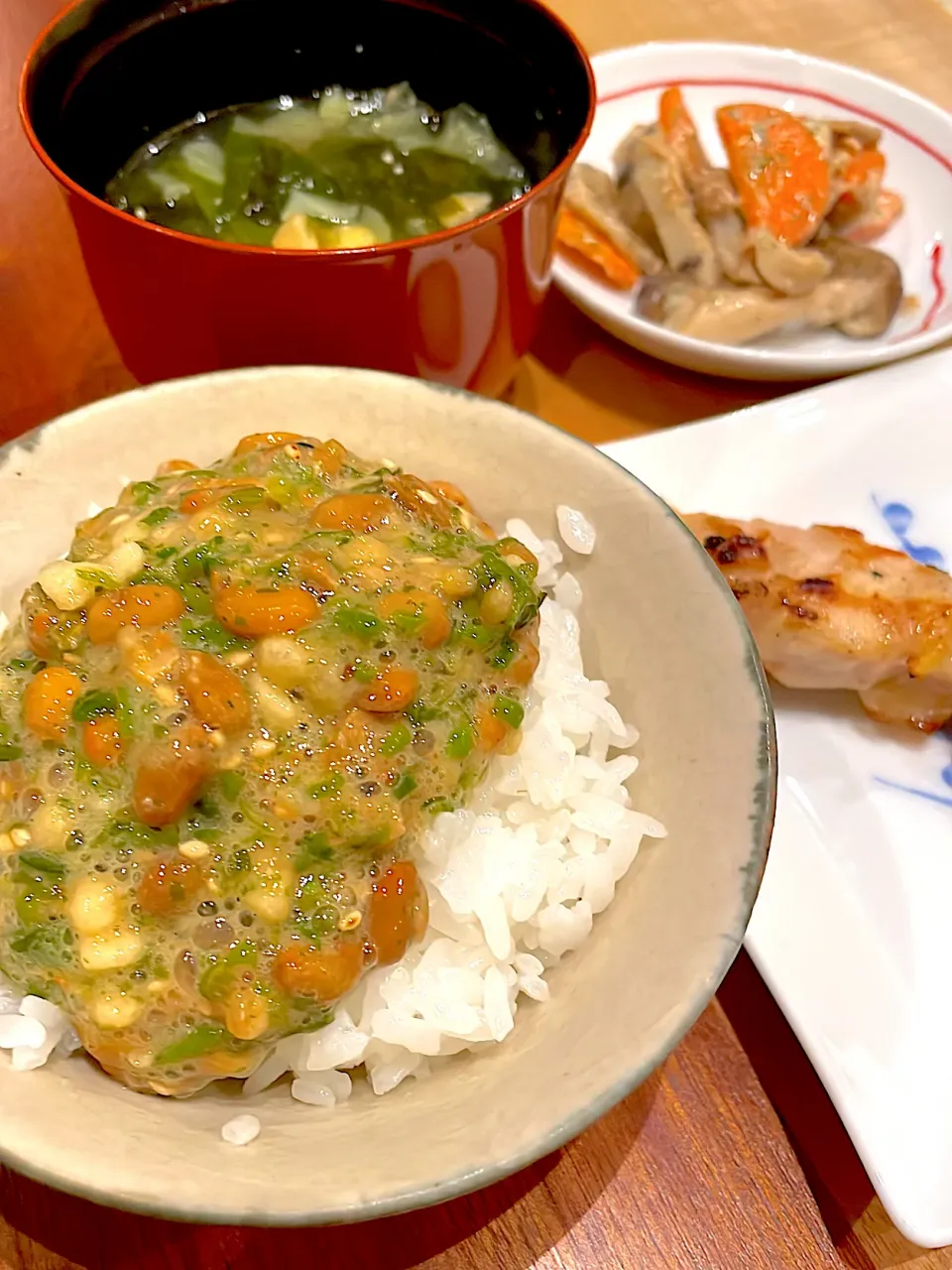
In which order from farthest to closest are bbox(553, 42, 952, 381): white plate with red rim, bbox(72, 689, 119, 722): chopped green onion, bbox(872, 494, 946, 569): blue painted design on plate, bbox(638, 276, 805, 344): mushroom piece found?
bbox(553, 42, 952, 381): white plate with red rim
bbox(638, 276, 805, 344): mushroom piece
bbox(872, 494, 946, 569): blue painted design on plate
bbox(72, 689, 119, 722): chopped green onion

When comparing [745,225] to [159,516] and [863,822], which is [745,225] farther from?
[159,516]

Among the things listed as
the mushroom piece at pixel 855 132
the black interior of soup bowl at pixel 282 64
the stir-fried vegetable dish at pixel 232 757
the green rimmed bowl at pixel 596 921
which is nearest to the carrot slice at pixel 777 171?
the mushroom piece at pixel 855 132

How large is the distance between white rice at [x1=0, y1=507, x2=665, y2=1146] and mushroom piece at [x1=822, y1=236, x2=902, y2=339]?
3.95 feet

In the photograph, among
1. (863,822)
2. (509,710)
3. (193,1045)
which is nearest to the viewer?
(193,1045)

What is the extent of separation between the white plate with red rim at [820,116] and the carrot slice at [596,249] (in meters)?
0.03

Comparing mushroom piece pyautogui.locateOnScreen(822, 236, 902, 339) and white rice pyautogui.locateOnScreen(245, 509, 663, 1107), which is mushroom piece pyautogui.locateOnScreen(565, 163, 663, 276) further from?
white rice pyautogui.locateOnScreen(245, 509, 663, 1107)

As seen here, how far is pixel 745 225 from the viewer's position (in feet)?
7.75

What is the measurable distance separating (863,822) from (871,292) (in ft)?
4.10

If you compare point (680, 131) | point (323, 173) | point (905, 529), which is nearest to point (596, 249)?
point (680, 131)

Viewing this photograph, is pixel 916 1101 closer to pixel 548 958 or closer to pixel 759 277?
pixel 548 958

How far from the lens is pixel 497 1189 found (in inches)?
51.8

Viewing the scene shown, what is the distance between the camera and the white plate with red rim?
90.4 inches

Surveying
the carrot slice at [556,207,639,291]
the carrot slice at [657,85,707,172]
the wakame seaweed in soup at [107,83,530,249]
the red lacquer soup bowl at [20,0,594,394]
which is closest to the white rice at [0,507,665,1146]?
the red lacquer soup bowl at [20,0,594,394]

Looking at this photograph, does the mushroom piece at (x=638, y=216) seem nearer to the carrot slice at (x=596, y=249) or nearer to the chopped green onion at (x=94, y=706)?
the carrot slice at (x=596, y=249)
